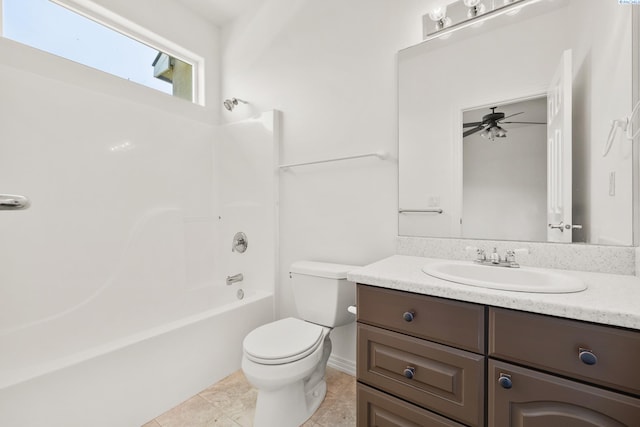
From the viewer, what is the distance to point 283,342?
144cm

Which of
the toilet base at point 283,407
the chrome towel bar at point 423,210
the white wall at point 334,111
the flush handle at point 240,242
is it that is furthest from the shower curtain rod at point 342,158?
the toilet base at point 283,407

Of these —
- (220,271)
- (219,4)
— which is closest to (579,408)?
(220,271)

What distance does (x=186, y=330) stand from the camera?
1.64 m

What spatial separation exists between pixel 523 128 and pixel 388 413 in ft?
4.50

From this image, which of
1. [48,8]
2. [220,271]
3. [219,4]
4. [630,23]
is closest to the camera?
[630,23]

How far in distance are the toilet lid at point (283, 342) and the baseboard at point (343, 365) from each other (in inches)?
18.9

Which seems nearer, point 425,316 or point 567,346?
point 567,346

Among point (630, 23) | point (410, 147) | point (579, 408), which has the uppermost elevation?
point (630, 23)

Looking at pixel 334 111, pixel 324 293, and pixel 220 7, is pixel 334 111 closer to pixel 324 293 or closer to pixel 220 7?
pixel 324 293

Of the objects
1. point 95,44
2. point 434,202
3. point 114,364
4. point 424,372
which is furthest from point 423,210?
point 95,44

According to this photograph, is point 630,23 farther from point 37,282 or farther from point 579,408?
point 37,282

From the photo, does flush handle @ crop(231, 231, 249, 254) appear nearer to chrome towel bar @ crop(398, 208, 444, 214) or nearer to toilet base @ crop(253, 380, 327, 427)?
toilet base @ crop(253, 380, 327, 427)

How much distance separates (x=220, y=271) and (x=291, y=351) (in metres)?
1.43

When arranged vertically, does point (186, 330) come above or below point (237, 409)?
above
